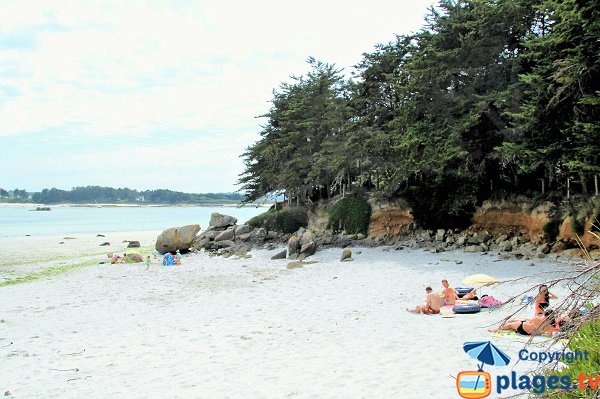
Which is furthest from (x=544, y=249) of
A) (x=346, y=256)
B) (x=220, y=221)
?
(x=220, y=221)

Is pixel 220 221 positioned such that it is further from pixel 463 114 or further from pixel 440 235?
pixel 463 114

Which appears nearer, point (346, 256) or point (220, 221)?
point (346, 256)

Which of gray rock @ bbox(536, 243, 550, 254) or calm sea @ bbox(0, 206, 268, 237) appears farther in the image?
calm sea @ bbox(0, 206, 268, 237)

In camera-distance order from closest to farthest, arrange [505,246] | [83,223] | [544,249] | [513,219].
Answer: [544,249] → [505,246] → [513,219] → [83,223]

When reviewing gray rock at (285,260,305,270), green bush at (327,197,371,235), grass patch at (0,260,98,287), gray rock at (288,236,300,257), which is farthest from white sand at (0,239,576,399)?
green bush at (327,197,371,235)

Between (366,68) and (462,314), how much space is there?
23210mm

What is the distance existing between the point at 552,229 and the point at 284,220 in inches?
782

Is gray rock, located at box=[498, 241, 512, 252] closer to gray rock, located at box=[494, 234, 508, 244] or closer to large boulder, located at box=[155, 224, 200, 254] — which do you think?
gray rock, located at box=[494, 234, 508, 244]

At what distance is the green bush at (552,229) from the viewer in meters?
21.4

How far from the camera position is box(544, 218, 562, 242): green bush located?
21.4 meters

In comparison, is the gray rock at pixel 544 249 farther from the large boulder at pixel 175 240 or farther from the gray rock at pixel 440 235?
the large boulder at pixel 175 240

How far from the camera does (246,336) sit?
11375 millimetres

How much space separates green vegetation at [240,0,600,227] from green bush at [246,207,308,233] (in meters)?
2.08

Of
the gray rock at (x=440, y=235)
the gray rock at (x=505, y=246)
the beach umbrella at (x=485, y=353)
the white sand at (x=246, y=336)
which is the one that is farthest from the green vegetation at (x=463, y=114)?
the beach umbrella at (x=485, y=353)
